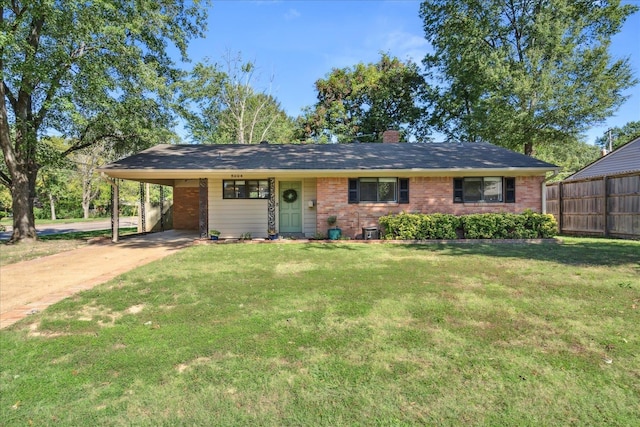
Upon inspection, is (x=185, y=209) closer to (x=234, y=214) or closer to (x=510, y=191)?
(x=234, y=214)

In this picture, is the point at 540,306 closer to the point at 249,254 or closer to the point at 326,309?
the point at 326,309

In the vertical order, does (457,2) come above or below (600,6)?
above

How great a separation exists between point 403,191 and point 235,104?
70.1 ft

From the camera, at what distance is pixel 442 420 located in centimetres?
220

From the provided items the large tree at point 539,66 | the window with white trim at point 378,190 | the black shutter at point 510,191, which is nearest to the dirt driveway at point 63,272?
the window with white trim at point 378,190

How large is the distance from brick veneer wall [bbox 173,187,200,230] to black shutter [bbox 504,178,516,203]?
13004 millimetres

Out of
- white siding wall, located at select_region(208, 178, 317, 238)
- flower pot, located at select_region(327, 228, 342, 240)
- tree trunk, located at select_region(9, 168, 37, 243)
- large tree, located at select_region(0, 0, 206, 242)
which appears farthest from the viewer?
white siding wall, located at select_region(208, 178, 317, 238)

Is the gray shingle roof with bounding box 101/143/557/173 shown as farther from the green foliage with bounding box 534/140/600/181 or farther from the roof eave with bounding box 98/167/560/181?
the green foliage with bounding box 534/140/600/181

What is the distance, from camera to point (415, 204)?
1180 cm

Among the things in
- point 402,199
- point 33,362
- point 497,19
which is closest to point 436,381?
point 33,362

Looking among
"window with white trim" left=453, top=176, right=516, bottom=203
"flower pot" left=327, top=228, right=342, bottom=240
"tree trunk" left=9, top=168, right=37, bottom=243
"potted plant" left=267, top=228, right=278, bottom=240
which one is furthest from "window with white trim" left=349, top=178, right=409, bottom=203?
"tree trunk" left=9, top=168, right=37, bottom=243

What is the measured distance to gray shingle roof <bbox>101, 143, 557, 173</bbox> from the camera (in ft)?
37.2

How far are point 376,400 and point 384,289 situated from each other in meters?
2.81

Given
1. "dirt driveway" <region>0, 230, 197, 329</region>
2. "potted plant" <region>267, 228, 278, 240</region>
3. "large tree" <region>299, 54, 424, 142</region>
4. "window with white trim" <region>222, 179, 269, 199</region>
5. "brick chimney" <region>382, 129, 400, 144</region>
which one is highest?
"large tree" <region>299, 54, 424, 142</region>
